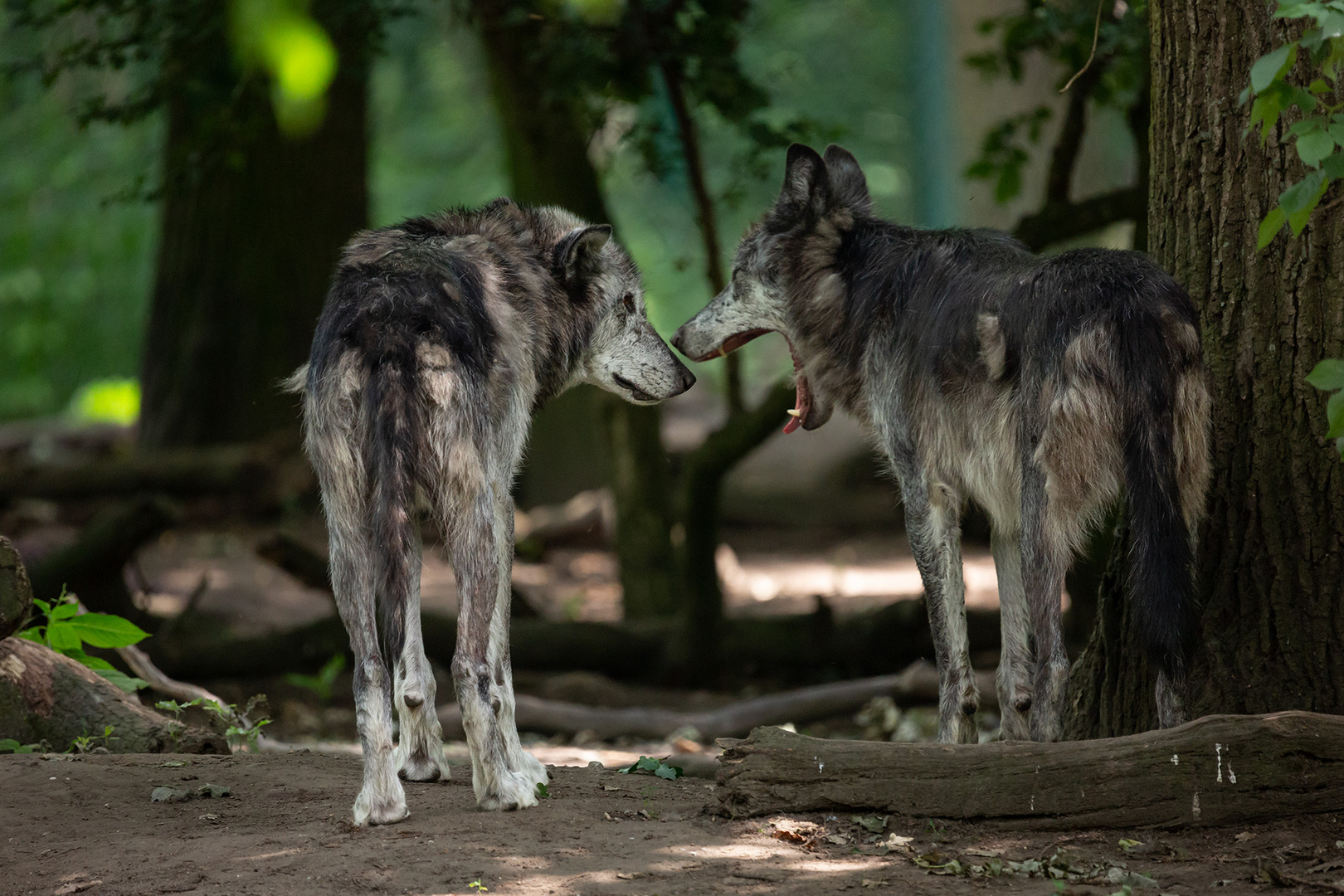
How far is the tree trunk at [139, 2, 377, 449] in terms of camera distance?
1314 cm

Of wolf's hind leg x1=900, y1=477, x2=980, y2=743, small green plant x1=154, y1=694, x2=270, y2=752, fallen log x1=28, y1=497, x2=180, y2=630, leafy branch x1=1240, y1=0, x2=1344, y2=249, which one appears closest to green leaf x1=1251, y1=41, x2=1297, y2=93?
leafy branch x1=1240, y1=0, x2=1344, y2=249

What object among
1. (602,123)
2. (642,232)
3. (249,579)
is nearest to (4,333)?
(642,232)

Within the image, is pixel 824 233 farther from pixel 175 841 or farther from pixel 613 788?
pixel 175 841

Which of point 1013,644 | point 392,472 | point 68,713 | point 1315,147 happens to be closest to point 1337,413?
point 1315,147

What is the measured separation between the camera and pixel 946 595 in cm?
502

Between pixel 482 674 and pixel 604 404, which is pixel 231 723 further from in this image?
pixel 604 404

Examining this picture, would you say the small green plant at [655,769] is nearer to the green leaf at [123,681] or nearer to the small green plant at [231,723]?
the small green plant at [231,723]

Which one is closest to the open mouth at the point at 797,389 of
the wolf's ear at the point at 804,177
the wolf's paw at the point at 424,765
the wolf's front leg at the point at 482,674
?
the wolf's ear at the point at 804,177

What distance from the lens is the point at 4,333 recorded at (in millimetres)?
24828

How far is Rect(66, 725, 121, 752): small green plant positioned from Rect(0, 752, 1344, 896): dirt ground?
0.53 m

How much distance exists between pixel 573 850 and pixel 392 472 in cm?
133

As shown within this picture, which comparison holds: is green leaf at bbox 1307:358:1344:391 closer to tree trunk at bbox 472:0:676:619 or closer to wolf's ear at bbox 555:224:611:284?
wolf's ear at bbox 555:224:611:284

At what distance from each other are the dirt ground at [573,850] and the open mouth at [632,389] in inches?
81.4

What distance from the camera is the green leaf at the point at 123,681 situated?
5.56 meters
